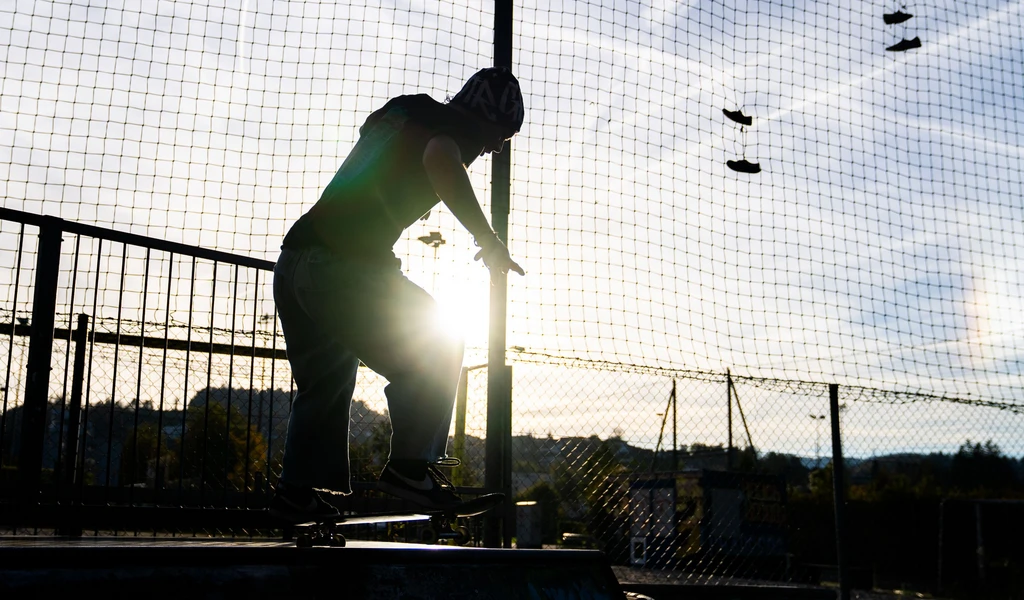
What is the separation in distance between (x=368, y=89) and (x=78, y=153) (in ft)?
5.63

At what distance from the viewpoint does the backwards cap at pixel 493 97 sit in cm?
315

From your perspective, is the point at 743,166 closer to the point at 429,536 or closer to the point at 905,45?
the point at 905,45

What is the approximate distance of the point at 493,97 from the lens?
3168 mm

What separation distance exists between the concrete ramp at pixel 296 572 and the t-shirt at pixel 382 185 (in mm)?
1032

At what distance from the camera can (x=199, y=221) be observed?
513 centimetres

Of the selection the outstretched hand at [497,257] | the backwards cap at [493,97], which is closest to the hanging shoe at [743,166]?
the backwards cap at [493,97]

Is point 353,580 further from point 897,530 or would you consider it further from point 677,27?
point 897,530

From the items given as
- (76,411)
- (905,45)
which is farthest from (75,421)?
(905,45)

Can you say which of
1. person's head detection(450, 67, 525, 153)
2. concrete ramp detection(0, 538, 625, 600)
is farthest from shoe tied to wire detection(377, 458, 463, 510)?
person's head detection(450, 67, 525, 153)

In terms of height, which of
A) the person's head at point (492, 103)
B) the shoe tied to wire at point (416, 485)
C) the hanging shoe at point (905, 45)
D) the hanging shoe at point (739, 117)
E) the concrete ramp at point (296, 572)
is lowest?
the concrete ramp at point (296, 572)

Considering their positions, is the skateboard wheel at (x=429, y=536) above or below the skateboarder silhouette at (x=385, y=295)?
below

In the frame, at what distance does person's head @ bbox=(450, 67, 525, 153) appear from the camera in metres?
3.15

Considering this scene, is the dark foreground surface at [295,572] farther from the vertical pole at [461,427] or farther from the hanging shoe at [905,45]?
the hanging shoe at [905,45]

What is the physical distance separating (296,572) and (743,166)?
551 cm
